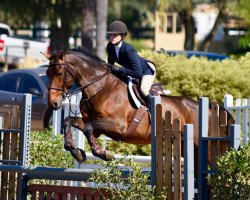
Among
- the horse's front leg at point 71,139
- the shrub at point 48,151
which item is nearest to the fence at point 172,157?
the horse's front leg at point 71,139

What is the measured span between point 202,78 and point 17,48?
2265 centimetres

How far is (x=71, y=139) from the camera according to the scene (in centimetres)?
1176

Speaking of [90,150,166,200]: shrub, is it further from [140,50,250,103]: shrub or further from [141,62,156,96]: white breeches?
[140,50,250,103]: shrub

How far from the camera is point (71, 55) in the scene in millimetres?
12578

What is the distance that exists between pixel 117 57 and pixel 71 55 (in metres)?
0.58

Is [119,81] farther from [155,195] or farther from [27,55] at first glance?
[27,55]

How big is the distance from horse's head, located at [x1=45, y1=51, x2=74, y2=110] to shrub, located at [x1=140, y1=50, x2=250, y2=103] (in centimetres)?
540

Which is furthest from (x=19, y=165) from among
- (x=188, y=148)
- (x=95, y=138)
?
(x=188, y=148)

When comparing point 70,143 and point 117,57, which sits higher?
point 117,57

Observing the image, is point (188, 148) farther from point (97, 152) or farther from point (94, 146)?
point (94, 146)

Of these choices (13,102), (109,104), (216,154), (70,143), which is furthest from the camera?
(13,102)

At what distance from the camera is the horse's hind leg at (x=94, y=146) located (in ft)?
37.6

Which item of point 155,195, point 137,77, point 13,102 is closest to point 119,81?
point 137,77

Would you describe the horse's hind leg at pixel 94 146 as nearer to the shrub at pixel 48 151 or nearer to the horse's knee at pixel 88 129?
the horse's knee at pixel 88 129
